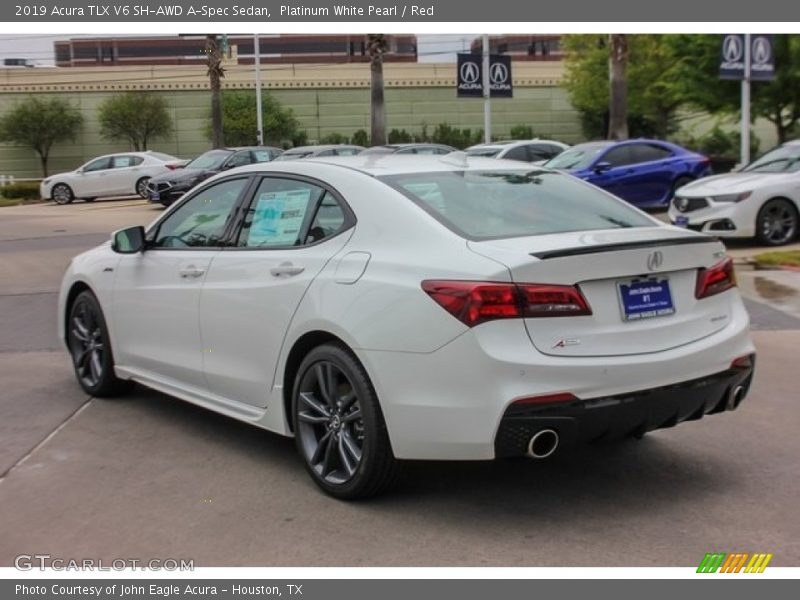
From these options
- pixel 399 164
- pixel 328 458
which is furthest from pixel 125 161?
pixel 328 458

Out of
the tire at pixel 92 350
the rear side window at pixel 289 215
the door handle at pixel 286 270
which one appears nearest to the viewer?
the door handle at pixel 286 270

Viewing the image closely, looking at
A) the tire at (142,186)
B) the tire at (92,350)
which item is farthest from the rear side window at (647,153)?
the tire at (142,186)

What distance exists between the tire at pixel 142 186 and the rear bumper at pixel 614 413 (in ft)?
86.4

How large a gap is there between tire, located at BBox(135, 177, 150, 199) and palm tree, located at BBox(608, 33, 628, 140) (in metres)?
15.0

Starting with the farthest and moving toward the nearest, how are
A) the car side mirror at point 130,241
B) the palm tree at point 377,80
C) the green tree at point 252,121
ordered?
the green tree at point 252,121 < the palm tree at point 377,80 < the car side mirror at point 130,241

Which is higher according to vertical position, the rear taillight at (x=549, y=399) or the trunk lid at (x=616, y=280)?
the trunk lid at (x=616, y=280)

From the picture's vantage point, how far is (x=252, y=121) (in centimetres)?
4928

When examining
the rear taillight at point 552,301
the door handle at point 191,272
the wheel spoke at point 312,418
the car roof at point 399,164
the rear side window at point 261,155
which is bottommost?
the wheel spoke at point 312,418

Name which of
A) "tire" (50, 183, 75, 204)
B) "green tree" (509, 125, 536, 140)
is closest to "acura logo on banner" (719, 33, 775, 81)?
"tire" (50, 183, 75, 204)

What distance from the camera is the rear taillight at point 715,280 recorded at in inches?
179

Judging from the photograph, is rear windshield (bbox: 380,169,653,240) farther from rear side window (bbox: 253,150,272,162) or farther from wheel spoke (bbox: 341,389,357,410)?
rear side window (bbox: 253,150,272,162)

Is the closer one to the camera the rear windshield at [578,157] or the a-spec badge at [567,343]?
the a-spec badge at [567,343]

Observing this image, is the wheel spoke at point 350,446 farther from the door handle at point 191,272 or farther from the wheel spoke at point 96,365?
the wheel spoke at point 96,365
